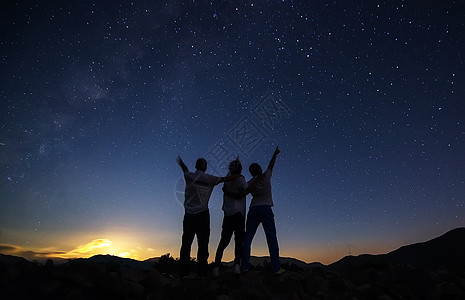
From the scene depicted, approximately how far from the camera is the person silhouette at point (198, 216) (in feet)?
16.7

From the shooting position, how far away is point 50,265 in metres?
3.66

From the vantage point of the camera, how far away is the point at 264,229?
5.20m

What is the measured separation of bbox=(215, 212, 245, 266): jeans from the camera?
5.49 metres

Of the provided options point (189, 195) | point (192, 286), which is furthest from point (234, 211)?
point (192, 286)

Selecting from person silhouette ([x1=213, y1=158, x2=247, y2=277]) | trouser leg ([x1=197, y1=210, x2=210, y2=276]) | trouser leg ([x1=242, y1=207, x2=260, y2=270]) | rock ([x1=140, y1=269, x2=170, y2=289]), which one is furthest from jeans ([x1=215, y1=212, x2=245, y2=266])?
rock ([x1=140, y1=269, x2=170, y2=289])

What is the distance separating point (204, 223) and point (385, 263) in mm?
4149

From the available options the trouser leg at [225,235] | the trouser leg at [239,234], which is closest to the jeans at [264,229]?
the trouser leg at [239,234]

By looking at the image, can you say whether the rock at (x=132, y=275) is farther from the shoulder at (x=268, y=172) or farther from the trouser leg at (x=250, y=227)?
the shoulder at (x=268, y=172)

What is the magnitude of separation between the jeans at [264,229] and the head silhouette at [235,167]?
32.1 inches

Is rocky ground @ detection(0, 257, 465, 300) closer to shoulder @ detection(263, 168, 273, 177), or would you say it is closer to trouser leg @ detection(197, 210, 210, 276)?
trouser leg @ detection(197, 210, 210, 276)

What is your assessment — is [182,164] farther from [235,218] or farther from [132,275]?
[132,275]

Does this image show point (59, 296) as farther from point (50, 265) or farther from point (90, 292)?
point (50, 265)

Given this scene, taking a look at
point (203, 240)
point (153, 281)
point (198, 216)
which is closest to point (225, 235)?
point (203, 240)

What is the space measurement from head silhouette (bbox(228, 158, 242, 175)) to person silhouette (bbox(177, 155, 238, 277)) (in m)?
0.36
